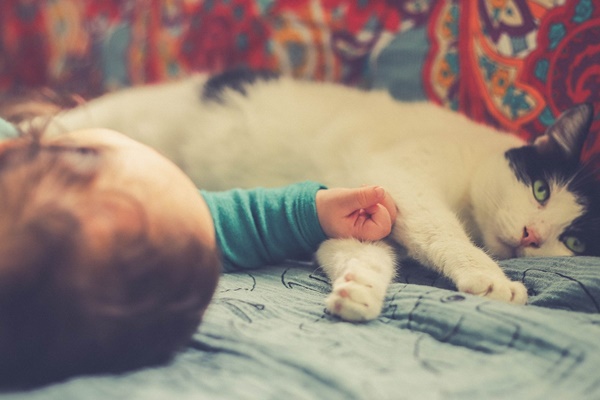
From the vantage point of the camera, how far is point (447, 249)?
99 cm

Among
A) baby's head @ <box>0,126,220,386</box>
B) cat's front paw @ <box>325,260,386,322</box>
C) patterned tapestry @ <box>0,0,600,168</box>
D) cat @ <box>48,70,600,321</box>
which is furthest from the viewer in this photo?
patterned tapestry @ <box>0,0,600,168</box>

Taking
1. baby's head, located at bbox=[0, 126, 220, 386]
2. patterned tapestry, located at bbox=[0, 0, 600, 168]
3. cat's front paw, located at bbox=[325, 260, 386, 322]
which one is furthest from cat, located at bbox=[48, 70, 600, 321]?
baby's head, located at bbox=[0, 126, 220, 386]

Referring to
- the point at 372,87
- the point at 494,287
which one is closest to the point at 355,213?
the point at 494,287

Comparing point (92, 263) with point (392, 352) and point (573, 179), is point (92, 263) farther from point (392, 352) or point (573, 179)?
point (573, 179)

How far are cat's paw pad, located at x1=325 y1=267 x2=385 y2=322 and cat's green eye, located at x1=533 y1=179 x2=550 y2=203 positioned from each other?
54cm

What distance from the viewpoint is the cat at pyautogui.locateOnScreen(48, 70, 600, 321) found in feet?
3.21

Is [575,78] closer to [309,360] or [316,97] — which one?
[316,97]

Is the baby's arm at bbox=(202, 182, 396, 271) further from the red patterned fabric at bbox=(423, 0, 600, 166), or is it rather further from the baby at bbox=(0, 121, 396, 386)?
the red patterned fabric at bbox=(423, 0, 600, 166)

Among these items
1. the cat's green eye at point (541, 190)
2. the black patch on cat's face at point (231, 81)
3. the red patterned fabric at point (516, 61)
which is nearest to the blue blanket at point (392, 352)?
the cat's green eye at point (541, 190)

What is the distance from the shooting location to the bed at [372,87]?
0.60 meters

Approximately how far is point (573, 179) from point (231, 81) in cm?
91

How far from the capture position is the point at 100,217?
60 cm

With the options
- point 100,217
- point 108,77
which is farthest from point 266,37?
point 100,217

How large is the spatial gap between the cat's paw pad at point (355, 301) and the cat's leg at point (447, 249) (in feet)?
0.59
